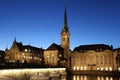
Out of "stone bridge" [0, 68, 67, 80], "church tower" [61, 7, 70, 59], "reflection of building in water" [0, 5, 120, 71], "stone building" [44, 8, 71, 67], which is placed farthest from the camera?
"church tower" [61, 7, 70, 59]

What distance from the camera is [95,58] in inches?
4759

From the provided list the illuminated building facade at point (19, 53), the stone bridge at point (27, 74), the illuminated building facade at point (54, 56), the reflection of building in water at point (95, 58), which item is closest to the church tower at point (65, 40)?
the illuminated building facade at point (54, 56)

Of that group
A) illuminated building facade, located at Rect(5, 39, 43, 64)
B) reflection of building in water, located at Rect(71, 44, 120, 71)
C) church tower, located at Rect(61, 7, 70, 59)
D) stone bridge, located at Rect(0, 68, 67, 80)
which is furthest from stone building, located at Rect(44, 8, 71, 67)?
stone bridge, located at Rect(0, 68, 67, 80)

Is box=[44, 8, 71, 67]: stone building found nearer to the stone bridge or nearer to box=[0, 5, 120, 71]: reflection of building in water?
box=[0, 5, 120, 71]: reflection of building in water

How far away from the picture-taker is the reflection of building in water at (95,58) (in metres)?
114

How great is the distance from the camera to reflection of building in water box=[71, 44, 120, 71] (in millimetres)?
114438

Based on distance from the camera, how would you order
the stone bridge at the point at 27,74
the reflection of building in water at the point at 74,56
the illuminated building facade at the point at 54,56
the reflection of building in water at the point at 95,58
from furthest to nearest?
the illuminated building facade at the point at 54,56, the reflection of building in water at the point at 74,56, the reflection of building in water at the point at 95,58, the stone bridge at the point at 27,74

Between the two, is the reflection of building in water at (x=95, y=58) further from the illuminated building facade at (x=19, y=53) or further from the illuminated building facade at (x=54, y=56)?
the illuminated building facade at (x=19, y=53)

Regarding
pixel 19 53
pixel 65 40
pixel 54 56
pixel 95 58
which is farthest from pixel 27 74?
pixel 65 40

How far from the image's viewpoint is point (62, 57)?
131 metres

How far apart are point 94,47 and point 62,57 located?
22.1 m

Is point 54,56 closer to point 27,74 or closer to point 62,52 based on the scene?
point 62,52

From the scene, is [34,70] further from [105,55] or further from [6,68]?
[105,55]

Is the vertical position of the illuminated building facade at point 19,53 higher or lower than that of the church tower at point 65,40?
lower
